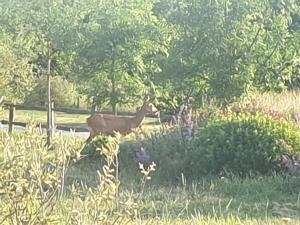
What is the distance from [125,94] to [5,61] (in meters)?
11.5

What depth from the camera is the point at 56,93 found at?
1522 inches

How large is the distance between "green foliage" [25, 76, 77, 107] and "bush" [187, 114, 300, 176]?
87.0ft

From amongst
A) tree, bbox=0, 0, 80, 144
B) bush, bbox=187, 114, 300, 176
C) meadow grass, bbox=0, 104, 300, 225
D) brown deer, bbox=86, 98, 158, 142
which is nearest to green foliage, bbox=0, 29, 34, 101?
tree, bbox=0, 0, 80, 144

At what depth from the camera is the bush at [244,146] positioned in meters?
9.23

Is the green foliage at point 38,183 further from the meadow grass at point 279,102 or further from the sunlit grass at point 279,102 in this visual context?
the sunlit grass at point 279,102

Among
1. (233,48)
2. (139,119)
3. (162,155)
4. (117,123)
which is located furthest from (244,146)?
(233,48)

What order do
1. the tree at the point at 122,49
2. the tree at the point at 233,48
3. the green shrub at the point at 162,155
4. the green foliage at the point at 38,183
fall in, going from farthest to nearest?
1. the tree at the point at 122,49
2. the tree at the point at 233,48
3. the green shrub at the point at 162,155
4. the green foliage at the point at 38,183

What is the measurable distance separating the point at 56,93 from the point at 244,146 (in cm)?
2992

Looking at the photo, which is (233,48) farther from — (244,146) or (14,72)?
(14,72)

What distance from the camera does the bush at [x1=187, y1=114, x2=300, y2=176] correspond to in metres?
9.23

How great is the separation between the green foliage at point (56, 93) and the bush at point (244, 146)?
26507mm

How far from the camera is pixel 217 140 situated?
953 cm

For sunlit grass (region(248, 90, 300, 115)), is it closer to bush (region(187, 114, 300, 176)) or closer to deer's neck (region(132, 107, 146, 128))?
deer's neck (region(132, 107, 146, 128))

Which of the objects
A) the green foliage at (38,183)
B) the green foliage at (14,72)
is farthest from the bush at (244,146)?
the green foliage at (14,72)
